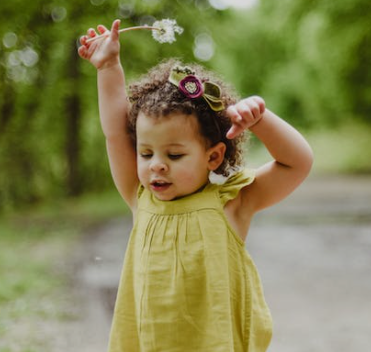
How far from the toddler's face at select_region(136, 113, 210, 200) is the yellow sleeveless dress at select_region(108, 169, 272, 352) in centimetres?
5

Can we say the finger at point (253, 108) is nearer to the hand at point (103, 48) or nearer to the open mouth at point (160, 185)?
the open mouth at point (160, 185)

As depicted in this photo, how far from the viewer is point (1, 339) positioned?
3.25 meters

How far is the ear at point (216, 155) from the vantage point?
→ 160cm

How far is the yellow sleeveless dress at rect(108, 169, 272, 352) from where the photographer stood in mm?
1488

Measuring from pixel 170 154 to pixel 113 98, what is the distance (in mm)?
288

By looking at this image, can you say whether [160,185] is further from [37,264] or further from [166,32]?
[37,264]

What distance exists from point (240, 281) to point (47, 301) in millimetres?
2826

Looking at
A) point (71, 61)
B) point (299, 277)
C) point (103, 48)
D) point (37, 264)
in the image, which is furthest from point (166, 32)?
point (71, 61)

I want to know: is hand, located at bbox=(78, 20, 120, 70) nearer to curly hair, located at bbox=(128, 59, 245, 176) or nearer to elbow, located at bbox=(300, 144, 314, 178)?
curly hair, located at bbox=(128, 59, 245, 176)

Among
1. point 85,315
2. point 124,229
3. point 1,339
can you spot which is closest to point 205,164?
point 1,339

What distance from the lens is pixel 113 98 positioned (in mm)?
1676

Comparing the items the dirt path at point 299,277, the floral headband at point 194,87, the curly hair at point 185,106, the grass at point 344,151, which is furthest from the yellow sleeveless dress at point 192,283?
the grass at point 344,151

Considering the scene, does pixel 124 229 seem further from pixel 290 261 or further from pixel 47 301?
pixel 47 301

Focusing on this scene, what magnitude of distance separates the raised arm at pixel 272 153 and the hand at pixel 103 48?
45 cm
